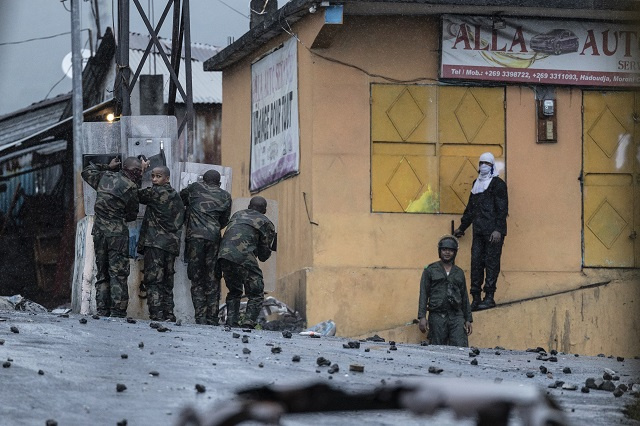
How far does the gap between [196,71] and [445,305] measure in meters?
19.5

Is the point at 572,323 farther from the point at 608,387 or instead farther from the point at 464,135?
the point at 608,387

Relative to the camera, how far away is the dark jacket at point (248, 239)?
15062 mm

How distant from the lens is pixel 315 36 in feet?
56.0

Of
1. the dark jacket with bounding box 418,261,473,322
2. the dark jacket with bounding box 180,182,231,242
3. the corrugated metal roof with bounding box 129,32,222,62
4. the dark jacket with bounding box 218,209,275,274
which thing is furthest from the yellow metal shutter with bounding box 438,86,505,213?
the corrugated metal roof with bounding box 129,32,222,62

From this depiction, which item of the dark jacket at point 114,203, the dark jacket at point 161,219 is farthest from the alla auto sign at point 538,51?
the dark jacket at point 114,203

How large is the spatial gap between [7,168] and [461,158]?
531 inches

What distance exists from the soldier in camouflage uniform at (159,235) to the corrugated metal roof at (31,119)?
15.1 meters

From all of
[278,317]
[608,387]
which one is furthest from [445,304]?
[608,387]

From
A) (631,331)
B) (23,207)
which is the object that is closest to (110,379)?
(631,331)

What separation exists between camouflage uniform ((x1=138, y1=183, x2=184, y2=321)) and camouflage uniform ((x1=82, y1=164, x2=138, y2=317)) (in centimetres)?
22

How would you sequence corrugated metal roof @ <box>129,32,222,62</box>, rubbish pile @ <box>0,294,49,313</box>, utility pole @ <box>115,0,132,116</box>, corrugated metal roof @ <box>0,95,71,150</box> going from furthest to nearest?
corrugated metal roof @ <box>129,32,222,62</box>
corrugated metal roof @ <box>0,95,71,150</box>
utility pole @ <box>115,0,132,116</box>
rubbish pile @ <box>0,294,49,313</box>

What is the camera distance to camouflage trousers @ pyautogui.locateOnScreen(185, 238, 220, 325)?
49.7ft

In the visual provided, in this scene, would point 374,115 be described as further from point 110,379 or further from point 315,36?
point 110,379

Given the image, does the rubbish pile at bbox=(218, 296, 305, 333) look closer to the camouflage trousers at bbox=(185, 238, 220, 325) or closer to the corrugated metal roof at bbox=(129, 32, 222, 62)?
the camouflage trousers at bbox=(185, 238, 220, 325)
